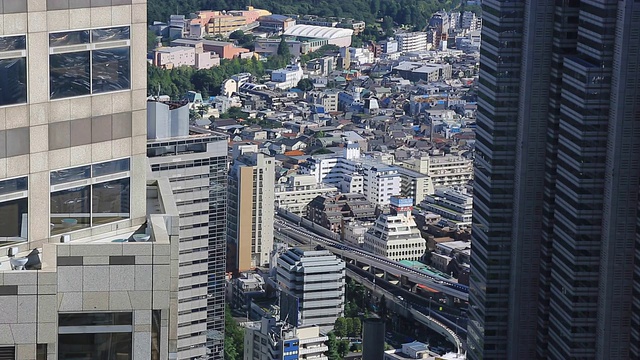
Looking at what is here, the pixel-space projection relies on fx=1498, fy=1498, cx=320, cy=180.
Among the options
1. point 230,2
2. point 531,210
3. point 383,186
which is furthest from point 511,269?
point 230,2

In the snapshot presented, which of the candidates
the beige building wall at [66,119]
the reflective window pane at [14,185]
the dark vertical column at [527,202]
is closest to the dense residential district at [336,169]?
the dark vertical column at [527,202]

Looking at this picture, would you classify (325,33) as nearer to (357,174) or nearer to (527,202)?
(357,174)

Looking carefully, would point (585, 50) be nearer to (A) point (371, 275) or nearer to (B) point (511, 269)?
(B) point (511, 269)

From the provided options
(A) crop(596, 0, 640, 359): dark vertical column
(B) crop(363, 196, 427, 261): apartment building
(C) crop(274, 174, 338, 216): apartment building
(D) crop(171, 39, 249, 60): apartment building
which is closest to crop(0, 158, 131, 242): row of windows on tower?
(A) crop(596, 0, 640, 359): dark vertical column

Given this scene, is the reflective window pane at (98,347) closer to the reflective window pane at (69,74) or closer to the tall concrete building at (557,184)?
the reflective window pane at (69,74)

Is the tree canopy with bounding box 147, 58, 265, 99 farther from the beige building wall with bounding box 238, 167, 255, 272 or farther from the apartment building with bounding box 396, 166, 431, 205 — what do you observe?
the beige building wall with bounding box 238, 167, 255, 272

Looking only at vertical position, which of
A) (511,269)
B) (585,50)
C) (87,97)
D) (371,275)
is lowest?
(371,275)
